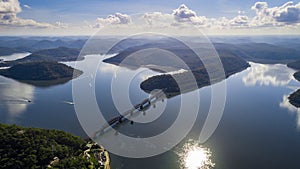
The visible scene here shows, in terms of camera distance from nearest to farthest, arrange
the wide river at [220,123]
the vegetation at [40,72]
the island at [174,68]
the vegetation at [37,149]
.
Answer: the vegetation at [37,149], the wide river at [220,123], the island at [174,68], the vegetation at [40,72]

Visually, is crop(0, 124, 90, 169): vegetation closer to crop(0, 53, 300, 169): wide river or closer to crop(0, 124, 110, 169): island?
crop(0, 124, 110, 169): island

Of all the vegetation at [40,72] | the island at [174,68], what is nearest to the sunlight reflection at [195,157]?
the island at [174,68]

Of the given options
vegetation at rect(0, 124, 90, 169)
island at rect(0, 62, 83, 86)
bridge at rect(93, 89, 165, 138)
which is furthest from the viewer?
island at rect(0, 62, 83, 86)

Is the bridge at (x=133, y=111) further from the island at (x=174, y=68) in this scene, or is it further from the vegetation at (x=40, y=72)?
the vegetation at (x=40, y=72)

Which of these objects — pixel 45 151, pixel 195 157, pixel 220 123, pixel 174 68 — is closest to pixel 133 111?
pixel 220 123

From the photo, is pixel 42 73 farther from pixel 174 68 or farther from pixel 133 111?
pixel 133 111

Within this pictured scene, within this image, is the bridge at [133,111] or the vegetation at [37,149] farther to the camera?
the bridge at [133,111]

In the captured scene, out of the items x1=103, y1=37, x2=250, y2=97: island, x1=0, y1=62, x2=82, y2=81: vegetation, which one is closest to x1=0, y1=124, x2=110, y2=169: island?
x1=103, y1=37, x2=250, y2=97: island
